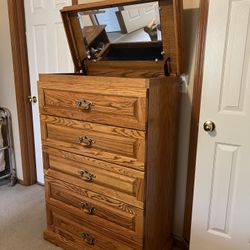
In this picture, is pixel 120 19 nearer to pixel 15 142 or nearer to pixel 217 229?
pixel 217 229

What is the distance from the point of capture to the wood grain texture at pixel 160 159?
132cm

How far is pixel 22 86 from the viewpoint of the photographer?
2.43 metres

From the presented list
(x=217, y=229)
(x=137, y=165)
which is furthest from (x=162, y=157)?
(x=217, y=229)

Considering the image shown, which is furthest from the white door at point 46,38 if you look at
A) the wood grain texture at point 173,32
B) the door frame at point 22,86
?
the wood grain texture at point 173,32

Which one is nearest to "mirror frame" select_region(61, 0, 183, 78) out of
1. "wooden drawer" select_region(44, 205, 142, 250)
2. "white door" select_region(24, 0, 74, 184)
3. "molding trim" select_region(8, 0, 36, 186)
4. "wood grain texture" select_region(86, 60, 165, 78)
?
"wood grain texture" select_region(86, 60, 165, 78)

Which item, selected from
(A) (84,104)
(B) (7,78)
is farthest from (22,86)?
(A) (84,104)

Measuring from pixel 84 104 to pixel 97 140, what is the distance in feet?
0.68

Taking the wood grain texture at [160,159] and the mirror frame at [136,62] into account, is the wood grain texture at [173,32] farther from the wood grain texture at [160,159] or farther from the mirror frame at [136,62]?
the wood grain texture at [160,159]

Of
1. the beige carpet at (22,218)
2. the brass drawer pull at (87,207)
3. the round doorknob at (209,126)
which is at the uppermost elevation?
the round doorknob at (209,126)

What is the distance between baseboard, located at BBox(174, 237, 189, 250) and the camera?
5.88 feet

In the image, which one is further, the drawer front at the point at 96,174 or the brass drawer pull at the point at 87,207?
the brass drawer pull at the point at 87,207

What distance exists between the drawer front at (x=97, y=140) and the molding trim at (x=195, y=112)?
477mm

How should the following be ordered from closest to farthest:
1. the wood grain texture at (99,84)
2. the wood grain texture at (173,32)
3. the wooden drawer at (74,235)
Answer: the wood grain texture at (99,84)
the wood grain texture at (173,32)
the wooden drawer at (74,235)

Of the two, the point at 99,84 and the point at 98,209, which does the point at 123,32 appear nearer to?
the point at 99,84
